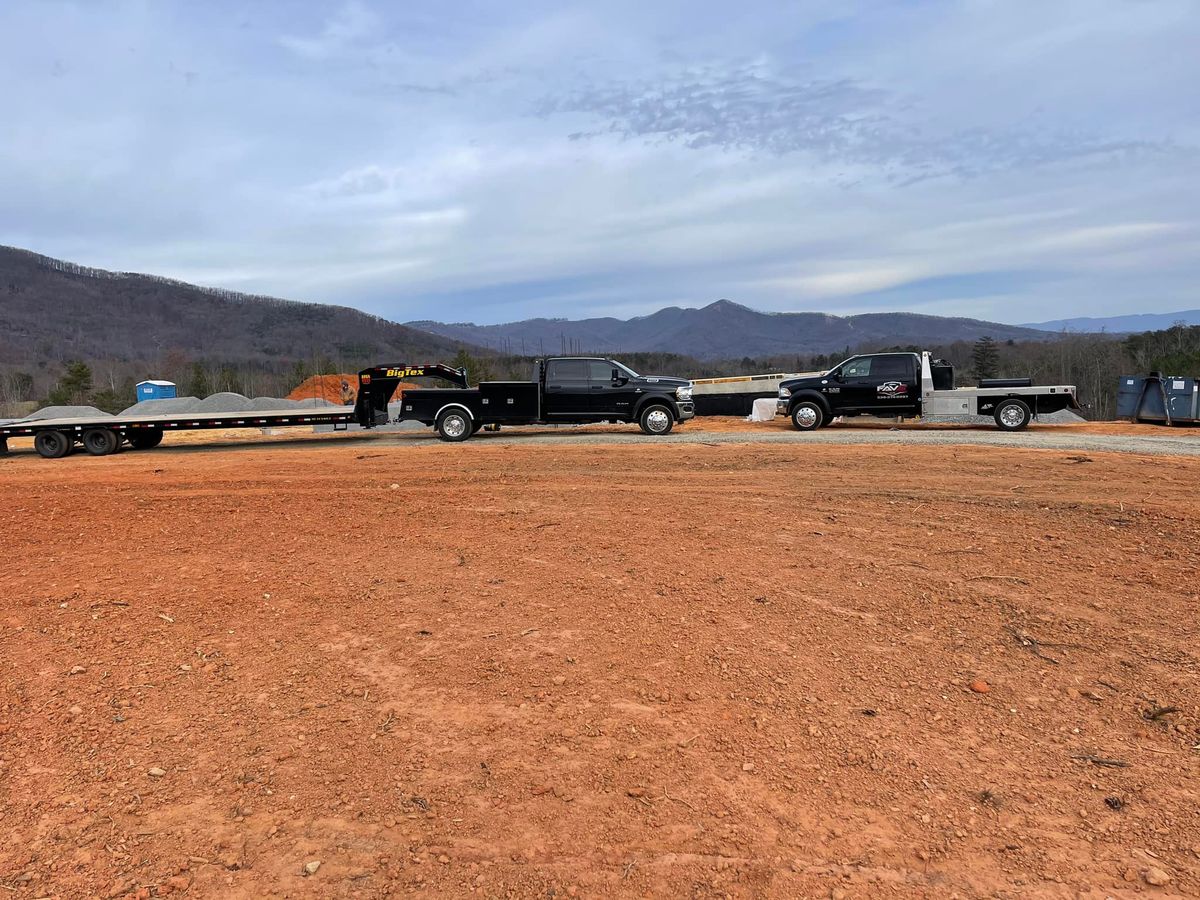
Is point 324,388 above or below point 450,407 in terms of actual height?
above

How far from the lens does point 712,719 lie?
12.2 ft

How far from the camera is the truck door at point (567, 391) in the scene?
61.2ft

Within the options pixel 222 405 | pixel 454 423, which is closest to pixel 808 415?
pixel 454 423

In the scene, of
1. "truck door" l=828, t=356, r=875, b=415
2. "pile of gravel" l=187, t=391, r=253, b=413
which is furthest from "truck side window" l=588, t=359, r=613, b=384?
"pile of gravel" l=187, t=391, r=253, b=413

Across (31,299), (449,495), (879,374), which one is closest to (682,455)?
(449,495)

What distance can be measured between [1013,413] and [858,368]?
3783 millimetres

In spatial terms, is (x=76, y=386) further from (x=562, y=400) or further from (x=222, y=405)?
(x=562, y=400)

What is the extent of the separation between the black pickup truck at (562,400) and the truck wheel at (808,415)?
9.34ft

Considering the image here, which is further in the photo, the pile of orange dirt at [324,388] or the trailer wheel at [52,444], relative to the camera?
the pile of orange dirt at [324,388]

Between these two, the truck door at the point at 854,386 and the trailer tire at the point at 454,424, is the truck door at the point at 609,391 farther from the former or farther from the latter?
the truck door at the point at 854,386

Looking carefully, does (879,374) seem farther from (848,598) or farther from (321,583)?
(321,583)

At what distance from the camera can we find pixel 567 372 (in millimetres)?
18641

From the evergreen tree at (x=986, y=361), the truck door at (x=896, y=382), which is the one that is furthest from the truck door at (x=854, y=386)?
the evergreen tree at (x=986, y=361)

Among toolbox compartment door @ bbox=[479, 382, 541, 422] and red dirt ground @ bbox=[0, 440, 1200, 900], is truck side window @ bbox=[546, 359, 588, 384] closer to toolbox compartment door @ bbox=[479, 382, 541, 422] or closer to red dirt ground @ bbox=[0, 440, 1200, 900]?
toolbox compartment door @ bbox=[479, 382, 541, 422]
